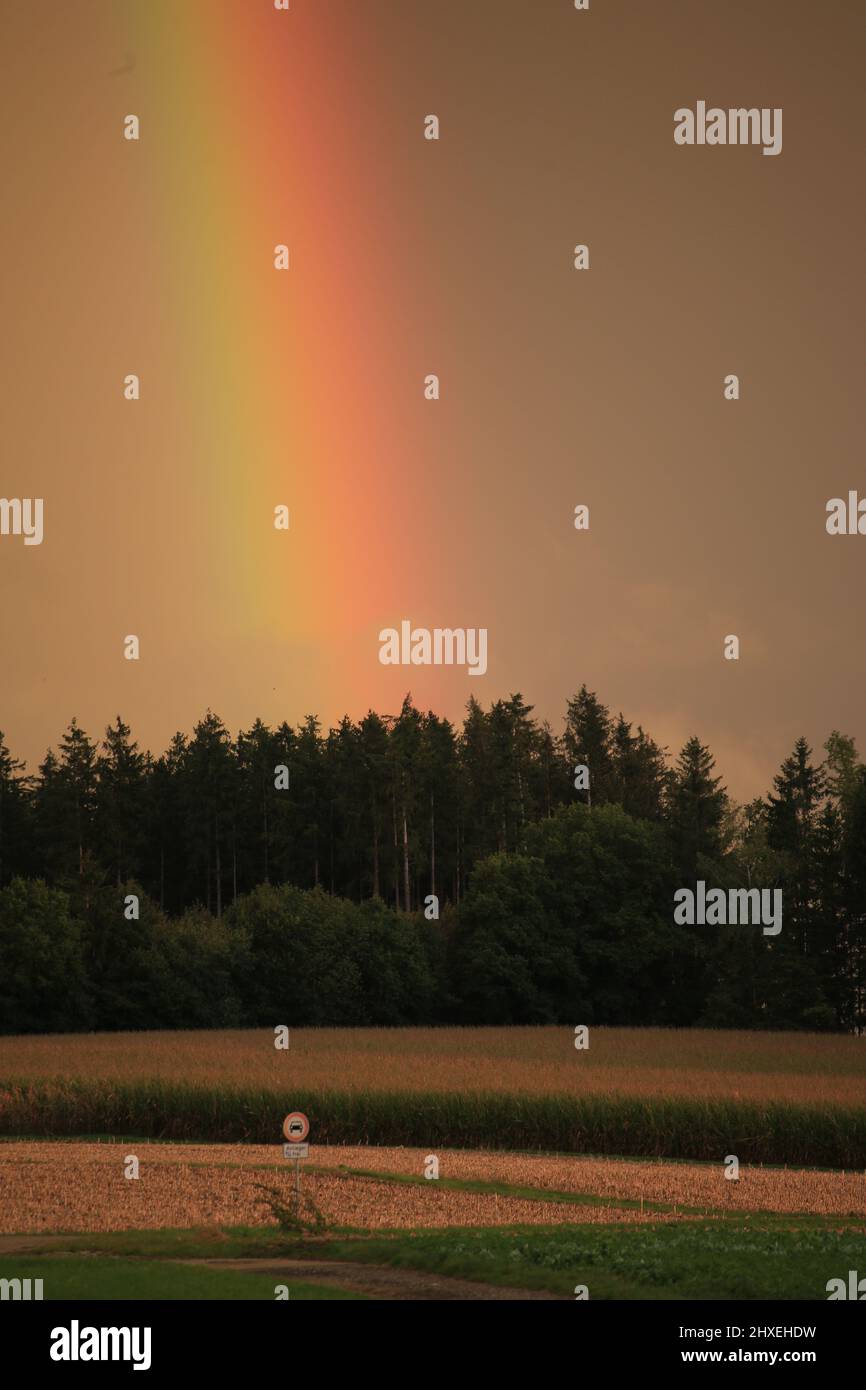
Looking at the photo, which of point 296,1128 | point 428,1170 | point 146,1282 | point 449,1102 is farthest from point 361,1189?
point 449,1102

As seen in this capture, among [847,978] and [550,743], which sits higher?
[550,743]

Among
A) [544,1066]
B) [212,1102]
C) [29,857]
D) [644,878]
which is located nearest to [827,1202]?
[212,1102]

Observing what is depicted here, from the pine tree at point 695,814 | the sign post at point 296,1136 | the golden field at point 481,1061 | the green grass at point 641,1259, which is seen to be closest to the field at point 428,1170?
the green grass at point 641,1259

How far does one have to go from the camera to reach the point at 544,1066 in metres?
59.7

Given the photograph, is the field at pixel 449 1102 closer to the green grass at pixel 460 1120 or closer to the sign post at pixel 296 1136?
the green grass at pixel 460 1120

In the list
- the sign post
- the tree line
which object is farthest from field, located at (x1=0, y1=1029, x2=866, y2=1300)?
the tree line

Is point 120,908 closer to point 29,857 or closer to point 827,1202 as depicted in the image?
point 29,857

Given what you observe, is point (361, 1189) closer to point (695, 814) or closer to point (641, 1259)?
point (641, 1259)

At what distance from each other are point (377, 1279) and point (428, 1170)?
15.1 meters

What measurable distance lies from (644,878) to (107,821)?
4429 cm

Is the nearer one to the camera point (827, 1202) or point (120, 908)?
point (827, 1202)

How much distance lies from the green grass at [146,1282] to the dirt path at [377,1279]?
453mm

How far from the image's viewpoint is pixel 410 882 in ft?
422

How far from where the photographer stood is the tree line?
88375mm
